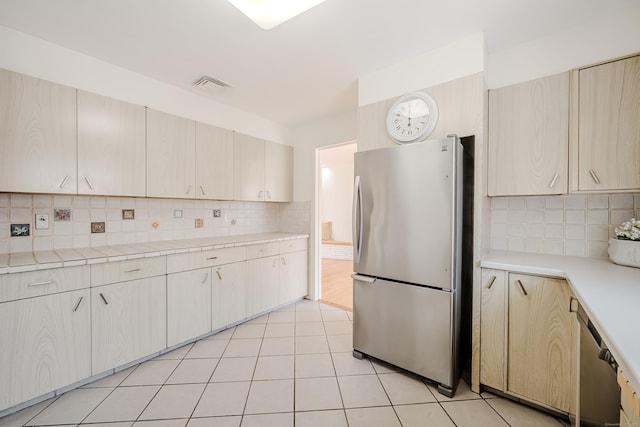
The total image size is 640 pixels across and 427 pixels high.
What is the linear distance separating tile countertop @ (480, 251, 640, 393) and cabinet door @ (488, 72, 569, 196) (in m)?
0.47

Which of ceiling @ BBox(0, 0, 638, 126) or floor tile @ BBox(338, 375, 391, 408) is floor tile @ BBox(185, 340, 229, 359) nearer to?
floor tile @ BBox(338, 375, 391, 408)

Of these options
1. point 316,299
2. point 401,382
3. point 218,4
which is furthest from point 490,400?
point 218,4

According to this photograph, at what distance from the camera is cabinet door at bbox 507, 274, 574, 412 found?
4.64 feet

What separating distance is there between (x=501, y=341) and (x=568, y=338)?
0.32 meters

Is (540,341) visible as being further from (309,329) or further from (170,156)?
(170,156)

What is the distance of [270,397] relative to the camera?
5.48ft

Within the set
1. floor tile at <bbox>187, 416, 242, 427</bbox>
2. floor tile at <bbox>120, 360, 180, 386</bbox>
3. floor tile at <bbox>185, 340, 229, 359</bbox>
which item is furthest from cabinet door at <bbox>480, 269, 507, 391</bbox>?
floor tile at <bbox>120, 360, 180, 386</bbox>

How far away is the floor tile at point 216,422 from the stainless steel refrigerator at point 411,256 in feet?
3.33

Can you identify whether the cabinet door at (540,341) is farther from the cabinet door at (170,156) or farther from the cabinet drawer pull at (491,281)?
the cabinet door at (170,156)

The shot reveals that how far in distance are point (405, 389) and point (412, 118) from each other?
6.33 ft

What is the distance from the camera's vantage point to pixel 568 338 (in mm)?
1402

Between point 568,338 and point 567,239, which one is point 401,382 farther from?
point 567,239

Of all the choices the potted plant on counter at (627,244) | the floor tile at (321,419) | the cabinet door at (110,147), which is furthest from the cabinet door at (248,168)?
the potted plant on counter at (627,244)

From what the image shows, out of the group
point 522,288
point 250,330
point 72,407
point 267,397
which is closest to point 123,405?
point 72,407
